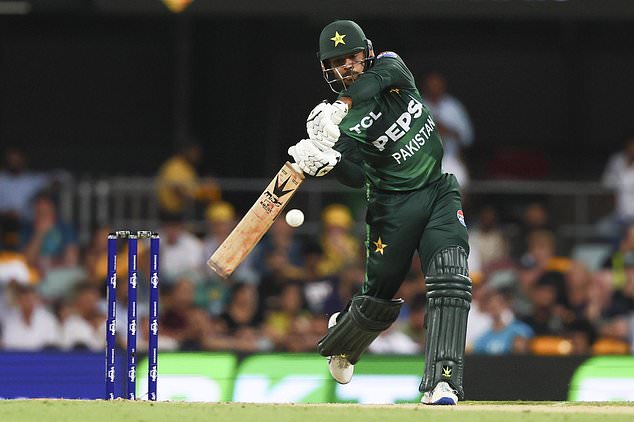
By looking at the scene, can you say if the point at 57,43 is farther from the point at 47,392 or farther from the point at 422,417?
the point at 422,417

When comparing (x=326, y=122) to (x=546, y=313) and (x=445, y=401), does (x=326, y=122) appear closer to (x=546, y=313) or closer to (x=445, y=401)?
(x=445, y=401)

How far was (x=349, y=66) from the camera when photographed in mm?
7520

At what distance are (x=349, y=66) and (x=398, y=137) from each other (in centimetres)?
43

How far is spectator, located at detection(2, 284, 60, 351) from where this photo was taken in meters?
11.5

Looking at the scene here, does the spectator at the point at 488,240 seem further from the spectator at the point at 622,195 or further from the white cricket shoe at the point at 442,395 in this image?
the white cricket shoe at the point at 442,395

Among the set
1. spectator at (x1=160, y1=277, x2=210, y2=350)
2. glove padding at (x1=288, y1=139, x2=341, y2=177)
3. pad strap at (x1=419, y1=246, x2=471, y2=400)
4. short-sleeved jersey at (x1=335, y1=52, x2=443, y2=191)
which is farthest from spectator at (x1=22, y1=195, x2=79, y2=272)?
pad strap at (x1=419, y1=246, x2=471, y2=400)

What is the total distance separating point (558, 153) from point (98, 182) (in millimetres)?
5430

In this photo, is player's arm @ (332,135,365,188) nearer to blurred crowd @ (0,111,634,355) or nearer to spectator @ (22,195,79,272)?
blurred crowd @ (0,111,634,355)

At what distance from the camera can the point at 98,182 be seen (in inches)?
511

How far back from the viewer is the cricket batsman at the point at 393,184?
7.20 m

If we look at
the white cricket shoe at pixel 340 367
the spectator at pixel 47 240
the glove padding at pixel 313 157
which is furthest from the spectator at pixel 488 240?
the glove padding at pixel 313 157

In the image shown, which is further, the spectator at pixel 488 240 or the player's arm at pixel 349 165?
the spectator at pixel 488 240

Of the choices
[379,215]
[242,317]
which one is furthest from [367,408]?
[242,317]

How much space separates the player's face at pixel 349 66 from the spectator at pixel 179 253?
16.0ft
